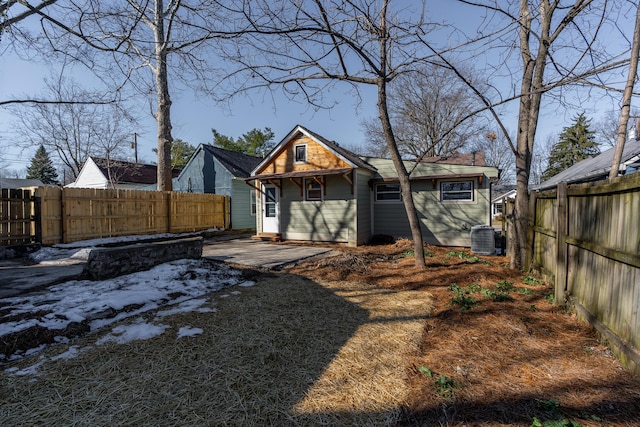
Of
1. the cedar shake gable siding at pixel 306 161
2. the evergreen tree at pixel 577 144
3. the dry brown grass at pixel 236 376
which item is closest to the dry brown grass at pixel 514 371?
the dry brown grass at pixel 236 376

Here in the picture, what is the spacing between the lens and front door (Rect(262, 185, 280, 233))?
43.0 ft

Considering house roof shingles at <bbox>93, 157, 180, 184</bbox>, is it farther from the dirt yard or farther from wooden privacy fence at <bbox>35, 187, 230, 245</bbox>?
the dirt yard

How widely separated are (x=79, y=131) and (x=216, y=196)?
14566mm

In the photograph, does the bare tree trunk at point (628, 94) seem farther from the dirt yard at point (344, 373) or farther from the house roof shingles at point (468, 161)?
the house roof shingles at point (468, 161)

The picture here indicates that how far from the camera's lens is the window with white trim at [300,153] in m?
12.5

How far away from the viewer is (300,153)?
1262 centimetres

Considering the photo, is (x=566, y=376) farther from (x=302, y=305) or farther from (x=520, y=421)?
(x=302, y=305)

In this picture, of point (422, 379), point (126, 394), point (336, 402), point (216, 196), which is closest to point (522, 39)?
point (422, 379)

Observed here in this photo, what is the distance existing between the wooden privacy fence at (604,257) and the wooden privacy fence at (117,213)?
1288 centimetres

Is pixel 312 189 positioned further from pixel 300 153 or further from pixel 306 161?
pixel 300 153

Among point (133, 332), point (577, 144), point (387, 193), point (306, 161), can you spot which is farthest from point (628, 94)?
point (577, 144)

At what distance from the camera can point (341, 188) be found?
1176 centimetres

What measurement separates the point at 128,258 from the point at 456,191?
1007cm

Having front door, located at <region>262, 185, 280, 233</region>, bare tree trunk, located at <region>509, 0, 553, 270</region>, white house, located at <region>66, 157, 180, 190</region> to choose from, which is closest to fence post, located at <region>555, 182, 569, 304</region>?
bare tree trunk, located at <region>509, 0, 553, 270</region>
